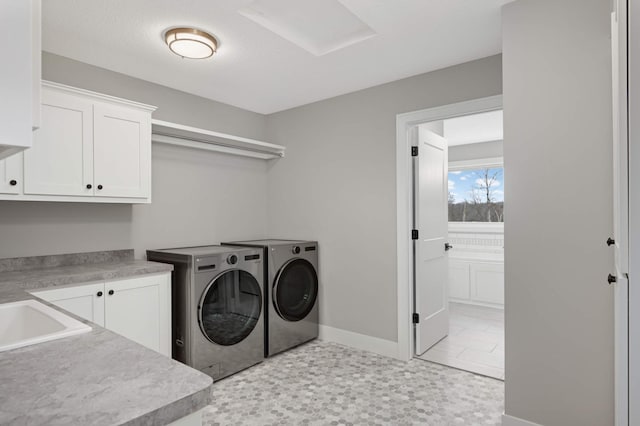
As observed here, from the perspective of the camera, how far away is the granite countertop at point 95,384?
670 millimetres

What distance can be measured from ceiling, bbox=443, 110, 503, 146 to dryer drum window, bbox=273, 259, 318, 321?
234 cm

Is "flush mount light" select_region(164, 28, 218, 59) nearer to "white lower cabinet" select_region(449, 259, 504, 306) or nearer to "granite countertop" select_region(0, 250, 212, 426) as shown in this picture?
"granite countertop" select_region(0, 250, 212, 426)

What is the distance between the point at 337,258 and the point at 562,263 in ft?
6.58

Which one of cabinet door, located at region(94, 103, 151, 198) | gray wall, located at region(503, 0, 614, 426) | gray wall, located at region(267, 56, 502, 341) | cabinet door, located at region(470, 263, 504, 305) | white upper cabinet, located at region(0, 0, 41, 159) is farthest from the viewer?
cabinet door, located at region(470, 263, 504, 305)

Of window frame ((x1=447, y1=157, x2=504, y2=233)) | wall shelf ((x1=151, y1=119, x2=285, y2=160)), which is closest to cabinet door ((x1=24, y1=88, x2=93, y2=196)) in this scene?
wall shelf ((x1=151, y1=119, x2=285, y2=160))

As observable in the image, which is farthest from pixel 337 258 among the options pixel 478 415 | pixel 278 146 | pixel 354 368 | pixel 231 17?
pixel 231 17

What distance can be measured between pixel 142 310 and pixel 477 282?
4205 mm

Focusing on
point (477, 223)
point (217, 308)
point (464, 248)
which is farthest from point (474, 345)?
point (477, 223)

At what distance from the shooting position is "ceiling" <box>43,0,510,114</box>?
2057 mm

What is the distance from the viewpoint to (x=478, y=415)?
2260 mm

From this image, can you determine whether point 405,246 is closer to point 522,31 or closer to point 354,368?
point 354,368

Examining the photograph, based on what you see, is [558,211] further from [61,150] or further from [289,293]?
[61,150]

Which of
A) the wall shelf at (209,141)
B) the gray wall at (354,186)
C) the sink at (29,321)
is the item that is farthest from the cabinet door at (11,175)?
the gray wall at (354,186)

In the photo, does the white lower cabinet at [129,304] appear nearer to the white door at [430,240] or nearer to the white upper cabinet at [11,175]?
the white upper cabinet at [11,175]
